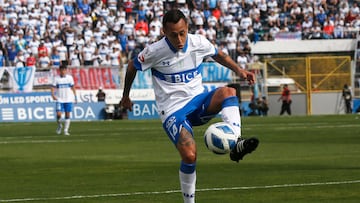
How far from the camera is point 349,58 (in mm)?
53188

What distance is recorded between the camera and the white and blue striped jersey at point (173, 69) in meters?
12.0

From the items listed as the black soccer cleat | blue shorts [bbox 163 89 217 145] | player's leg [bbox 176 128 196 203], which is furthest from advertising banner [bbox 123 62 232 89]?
the black soccer cleat

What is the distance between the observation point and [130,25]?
52.0 m

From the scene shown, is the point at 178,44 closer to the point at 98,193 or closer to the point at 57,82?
the point at 98,193

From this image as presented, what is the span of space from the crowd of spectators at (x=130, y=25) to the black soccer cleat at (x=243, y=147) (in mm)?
37967

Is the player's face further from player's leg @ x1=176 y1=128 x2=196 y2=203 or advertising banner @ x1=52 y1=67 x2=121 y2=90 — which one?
advertising banner @ x1=52 y1=67 x2=121 y2=90

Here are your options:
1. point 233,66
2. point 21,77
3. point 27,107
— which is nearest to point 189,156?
point 233,66

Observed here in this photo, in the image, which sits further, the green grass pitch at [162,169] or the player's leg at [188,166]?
the green grass pitch at [162,169]

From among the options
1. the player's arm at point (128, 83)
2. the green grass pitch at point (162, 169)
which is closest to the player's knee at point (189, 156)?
the player's arm at point (128, 83)

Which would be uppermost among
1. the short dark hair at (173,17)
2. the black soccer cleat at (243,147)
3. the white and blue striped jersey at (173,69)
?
the short dark hair at (173,17)

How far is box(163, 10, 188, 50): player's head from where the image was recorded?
11.6m

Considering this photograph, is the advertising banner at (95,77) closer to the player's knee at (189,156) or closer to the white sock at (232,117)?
the player's knee at (189,156)

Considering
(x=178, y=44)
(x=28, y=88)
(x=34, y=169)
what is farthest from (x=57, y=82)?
(x=178, y=44)

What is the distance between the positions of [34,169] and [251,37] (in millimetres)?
34844
